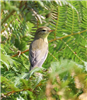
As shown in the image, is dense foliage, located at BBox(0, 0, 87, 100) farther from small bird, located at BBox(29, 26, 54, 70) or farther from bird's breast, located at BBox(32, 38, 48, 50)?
bird's breast, located at BBox(32, 38, 48, 50)

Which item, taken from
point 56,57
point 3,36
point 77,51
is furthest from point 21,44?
point 77,51

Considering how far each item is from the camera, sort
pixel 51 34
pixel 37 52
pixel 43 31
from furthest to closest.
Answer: pixel 43 31
pixel 37 52
pixel 51 34

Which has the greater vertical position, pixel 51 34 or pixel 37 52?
pixel 51 34

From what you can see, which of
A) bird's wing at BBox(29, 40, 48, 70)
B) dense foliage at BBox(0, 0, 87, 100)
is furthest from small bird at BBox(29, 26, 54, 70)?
dense foliage at BBox(0, 0, 87, 100)

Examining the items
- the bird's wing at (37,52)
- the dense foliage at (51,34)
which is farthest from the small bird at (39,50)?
the dense foliage at (51,34)

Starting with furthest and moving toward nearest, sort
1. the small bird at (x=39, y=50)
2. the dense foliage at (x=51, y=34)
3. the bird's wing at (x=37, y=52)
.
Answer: the bird's wing at (x=37, y=52), the small bird at (x=39, y=50), the dense foliage at (x=51, y=34)

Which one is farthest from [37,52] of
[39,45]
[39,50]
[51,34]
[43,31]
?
[51,34]

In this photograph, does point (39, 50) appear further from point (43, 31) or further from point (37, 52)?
point (43, 31)

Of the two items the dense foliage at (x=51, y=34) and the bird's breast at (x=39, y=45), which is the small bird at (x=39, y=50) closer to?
the bird's breast at (x=39, y=45)

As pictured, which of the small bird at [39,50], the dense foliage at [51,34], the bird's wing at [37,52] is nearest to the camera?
the dense foliage at [51,34]

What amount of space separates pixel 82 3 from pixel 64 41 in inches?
14.9

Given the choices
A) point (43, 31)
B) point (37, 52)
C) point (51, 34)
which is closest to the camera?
point (51, 34)

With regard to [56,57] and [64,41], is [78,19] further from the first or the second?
[56,57]

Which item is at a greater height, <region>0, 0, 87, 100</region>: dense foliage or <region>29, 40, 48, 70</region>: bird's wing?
<region>0, 0, 87, 100</region>: dense foliage
